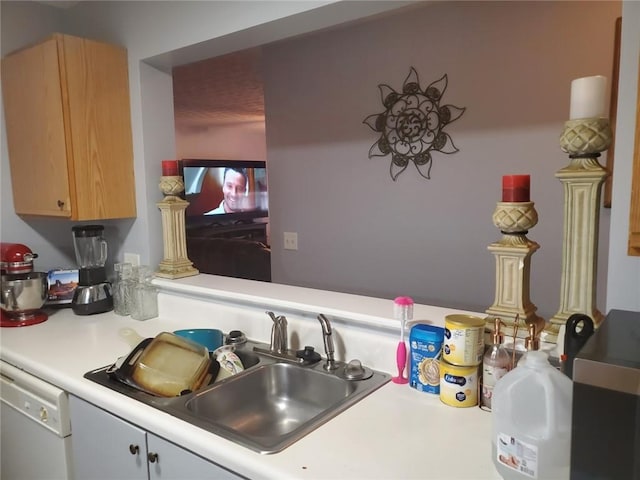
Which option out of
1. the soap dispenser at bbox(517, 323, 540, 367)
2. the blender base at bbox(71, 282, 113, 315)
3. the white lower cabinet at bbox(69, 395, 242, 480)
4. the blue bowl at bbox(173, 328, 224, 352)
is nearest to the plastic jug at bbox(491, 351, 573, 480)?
the soap dispenser at bbox(517, 323, 540, 367)

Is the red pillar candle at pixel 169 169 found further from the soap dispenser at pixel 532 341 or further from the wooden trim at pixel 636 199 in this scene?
the wooden trim at pixel 636 199

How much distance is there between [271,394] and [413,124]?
1691mm

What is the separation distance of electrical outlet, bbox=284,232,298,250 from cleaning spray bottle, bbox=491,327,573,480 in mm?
2258

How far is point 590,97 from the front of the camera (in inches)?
41.6

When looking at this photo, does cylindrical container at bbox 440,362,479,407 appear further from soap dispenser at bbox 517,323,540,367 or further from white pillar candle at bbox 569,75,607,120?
white pillar candle at bbox 569,75,607,120

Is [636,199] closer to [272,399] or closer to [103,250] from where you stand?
[272,399]

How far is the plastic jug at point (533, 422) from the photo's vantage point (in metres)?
0.82

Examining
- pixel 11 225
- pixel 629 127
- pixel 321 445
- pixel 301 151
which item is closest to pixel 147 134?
pixel 11 225

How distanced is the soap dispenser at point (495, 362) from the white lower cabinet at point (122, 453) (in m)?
0.62

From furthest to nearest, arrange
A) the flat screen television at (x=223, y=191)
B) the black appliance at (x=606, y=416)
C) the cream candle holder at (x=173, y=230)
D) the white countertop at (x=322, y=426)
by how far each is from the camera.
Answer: the flat screen television at (x=223, y=191) < the cream candle holder at (x=173, y=230) < the white countertop at (x=322, y=426) < the black appliance at (x=606, y=416)

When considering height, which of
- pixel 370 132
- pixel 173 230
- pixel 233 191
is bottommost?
pixel 173 230

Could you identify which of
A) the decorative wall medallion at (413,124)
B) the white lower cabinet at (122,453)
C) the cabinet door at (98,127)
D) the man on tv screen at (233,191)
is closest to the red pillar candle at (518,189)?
the white lower cabinet at (122,453)

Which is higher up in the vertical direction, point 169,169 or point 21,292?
point 169,169

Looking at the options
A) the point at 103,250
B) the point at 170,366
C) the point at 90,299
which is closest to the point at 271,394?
the point at 170,366
